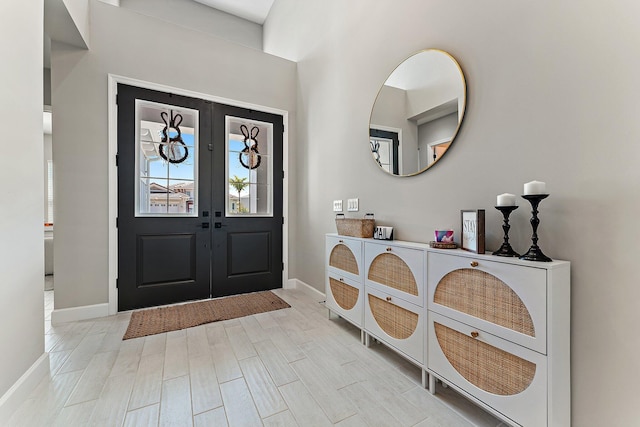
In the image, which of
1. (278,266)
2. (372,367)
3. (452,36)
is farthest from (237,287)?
(452,36)

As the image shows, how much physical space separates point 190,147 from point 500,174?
3052 mm

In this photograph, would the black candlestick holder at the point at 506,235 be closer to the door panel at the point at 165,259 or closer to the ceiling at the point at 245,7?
the door panel at the point at 165,259

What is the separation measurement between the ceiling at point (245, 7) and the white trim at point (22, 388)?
5.36 m

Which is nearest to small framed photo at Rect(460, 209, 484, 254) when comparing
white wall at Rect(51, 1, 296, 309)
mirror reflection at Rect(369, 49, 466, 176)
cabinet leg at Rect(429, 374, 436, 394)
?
mirror reflection at Rect(369, 49, 466, 176)

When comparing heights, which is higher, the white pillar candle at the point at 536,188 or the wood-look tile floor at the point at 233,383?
the white pillar candle at the point at 536,188

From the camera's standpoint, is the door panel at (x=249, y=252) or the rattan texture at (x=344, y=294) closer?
the rattan texture at (x=344, y=294)

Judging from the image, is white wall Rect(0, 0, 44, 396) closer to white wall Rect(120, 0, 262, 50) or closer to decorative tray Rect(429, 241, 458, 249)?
decorative tray Rect(429, 241, 458, 249)

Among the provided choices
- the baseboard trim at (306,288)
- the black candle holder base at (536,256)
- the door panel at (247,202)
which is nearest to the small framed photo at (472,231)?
the black candle holder base at (536,256)

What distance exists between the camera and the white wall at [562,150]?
1039 millimetres

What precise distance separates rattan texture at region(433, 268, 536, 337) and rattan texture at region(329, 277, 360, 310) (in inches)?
32.3

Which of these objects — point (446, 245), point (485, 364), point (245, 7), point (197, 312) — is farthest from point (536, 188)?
point (245, 7)

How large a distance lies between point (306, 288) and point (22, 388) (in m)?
2.45

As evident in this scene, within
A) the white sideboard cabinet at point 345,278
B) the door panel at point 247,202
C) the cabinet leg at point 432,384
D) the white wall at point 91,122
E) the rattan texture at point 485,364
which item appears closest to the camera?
the rattan texture at point 485,364

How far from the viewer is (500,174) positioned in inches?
56.6
